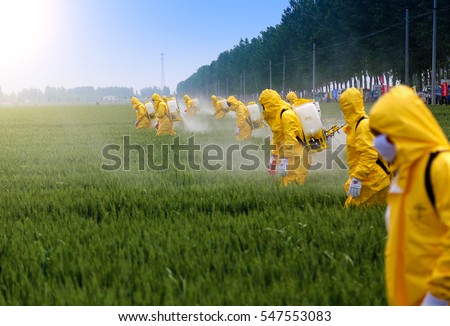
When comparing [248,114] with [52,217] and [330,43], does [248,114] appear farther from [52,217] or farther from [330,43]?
[330,43]

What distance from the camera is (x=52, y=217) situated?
773 cm

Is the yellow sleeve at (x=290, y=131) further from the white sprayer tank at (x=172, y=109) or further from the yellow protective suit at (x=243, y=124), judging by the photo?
the white sprayer tank at (x=172, y=109)

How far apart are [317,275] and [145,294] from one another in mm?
1289

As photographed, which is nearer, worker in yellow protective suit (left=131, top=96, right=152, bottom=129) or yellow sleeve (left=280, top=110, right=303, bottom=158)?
yellow sleeve (left=280, top=110, right=303, bottom=158)

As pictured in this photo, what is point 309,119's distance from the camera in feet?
30.2

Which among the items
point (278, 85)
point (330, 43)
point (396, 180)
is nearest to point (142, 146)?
point (396, 180)

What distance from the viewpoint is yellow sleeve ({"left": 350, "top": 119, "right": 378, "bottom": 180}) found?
22.7 feet

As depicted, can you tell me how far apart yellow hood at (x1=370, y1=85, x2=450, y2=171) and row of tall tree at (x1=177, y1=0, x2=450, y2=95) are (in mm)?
42663

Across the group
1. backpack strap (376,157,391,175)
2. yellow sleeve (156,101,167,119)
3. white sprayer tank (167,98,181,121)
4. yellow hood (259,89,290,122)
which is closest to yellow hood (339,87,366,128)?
backpack strap (376,157,391,175)

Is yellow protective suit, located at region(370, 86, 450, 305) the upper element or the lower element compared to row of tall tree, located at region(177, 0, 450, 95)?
lower

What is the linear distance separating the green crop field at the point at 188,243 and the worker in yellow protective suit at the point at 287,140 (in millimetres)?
306

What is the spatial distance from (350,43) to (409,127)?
6246 cm

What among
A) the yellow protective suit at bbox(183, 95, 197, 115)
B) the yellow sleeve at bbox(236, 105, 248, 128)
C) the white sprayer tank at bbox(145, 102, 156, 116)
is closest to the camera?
the yellow sleeve at bbox(236, 105, 248, 128)

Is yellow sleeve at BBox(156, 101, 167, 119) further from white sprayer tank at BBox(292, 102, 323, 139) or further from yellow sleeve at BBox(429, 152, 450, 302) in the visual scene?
yellow sleeve at BBox(429, 152, 450, 302)
